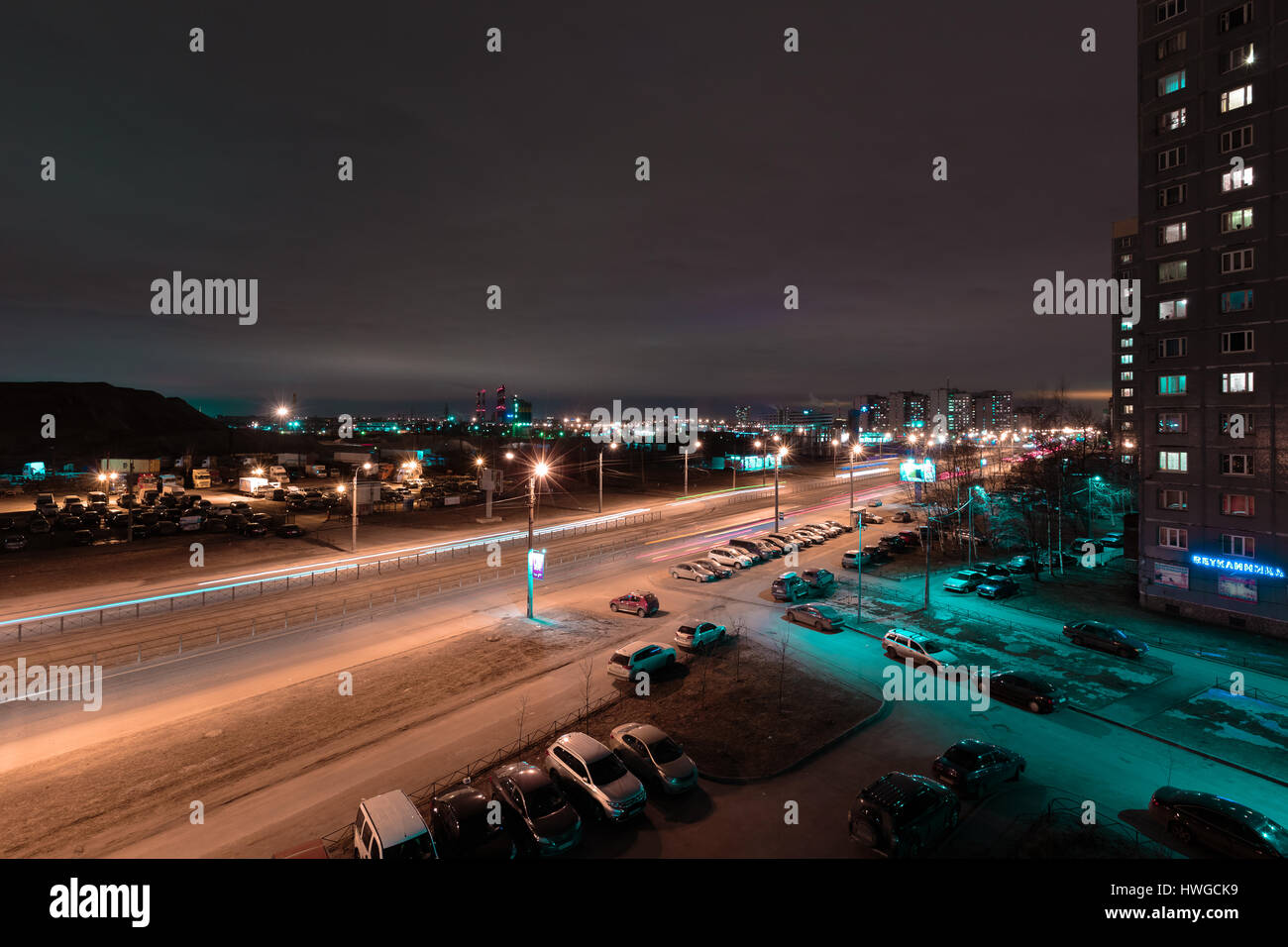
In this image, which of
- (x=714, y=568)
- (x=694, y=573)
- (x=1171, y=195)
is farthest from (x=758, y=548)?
(x=1171, y=195)

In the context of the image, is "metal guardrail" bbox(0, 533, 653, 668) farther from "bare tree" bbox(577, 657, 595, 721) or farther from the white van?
the white van

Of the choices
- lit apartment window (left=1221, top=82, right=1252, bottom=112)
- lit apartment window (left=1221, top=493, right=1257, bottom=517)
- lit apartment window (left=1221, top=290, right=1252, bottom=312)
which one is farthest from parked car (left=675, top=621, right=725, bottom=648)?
lit apartment window (left=1221, top=82, right=1252, bottom=112)

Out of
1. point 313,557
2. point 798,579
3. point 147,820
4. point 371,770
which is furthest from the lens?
point 313,557

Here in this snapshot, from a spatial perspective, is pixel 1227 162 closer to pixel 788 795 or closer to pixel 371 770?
pixel 788 795

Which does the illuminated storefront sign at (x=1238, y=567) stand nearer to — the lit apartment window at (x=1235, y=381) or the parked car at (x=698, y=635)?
the lit apartment window at (x=1235, y=381)

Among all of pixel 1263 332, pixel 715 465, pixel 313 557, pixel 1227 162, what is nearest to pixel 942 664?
pixel 1263 332
